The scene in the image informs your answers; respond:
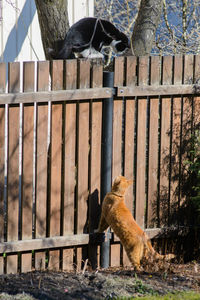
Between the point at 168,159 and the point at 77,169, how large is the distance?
1.03 meters

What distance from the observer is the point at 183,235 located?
5.30 m

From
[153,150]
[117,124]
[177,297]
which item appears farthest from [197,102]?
[177,297]

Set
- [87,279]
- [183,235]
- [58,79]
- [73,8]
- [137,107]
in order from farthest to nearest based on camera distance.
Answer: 1. [73,8]
2. [183,235]
3. [137,107]
4. [58,79]
5. [87,279]

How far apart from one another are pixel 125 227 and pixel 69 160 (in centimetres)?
81

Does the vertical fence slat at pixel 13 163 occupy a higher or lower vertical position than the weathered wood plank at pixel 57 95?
lower

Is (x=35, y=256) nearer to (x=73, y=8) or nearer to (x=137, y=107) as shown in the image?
(x=137, y=107)

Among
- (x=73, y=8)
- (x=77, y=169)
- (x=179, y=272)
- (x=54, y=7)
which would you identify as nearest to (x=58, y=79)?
(x=77, y=169)

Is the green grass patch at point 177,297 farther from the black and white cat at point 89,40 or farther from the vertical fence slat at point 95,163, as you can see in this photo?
the black and white cat at point 89,40

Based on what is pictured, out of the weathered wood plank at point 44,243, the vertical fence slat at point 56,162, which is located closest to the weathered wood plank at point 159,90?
the vertical fence slat at point 56,162

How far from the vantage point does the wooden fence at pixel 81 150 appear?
439 centimetres

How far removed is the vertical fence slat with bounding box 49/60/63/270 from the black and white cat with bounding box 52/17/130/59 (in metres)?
0.83

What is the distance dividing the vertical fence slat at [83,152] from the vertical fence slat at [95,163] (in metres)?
0.05

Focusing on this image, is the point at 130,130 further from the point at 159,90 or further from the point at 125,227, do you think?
the point at 125,227

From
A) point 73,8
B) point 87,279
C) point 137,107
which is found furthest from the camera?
point 73,8
